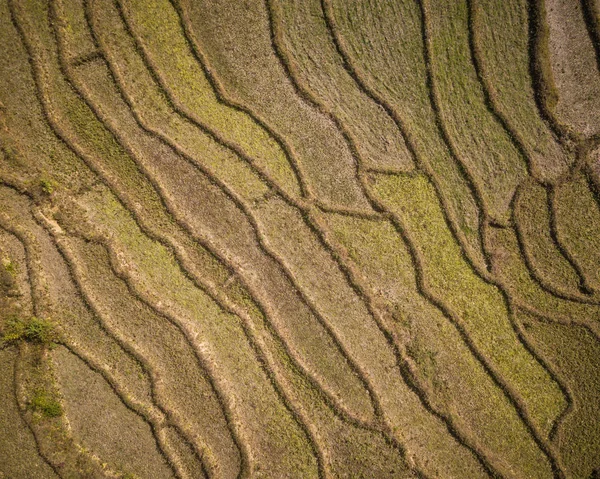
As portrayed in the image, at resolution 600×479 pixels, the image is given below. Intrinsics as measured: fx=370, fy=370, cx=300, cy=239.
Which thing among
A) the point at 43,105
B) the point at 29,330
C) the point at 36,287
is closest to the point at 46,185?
the point at 43,105

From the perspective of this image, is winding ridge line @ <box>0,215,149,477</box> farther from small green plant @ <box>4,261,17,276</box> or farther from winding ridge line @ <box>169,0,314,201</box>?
winding ridge line @ <box>169,0,314,201</box>

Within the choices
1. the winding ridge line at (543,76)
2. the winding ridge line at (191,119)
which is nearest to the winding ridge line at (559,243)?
the winding ridge line at (543,76)

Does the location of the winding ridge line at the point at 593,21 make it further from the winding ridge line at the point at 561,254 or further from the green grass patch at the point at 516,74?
the winding ridge line at the point at 561,254

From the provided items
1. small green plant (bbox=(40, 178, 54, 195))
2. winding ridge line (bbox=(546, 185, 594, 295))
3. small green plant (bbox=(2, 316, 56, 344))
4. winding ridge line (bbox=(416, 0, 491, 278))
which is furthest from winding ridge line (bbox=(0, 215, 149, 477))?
winding ridge line (bbox=(546, 185, 594, 295))

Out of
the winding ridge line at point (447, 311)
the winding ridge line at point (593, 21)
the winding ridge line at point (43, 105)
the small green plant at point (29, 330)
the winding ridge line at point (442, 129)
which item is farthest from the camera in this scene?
the winding ridge line at point (593, 21)

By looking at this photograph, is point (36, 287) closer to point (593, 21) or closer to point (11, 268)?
point (11, 268)

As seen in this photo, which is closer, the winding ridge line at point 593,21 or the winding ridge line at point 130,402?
the winding ridge line at point 130,402
